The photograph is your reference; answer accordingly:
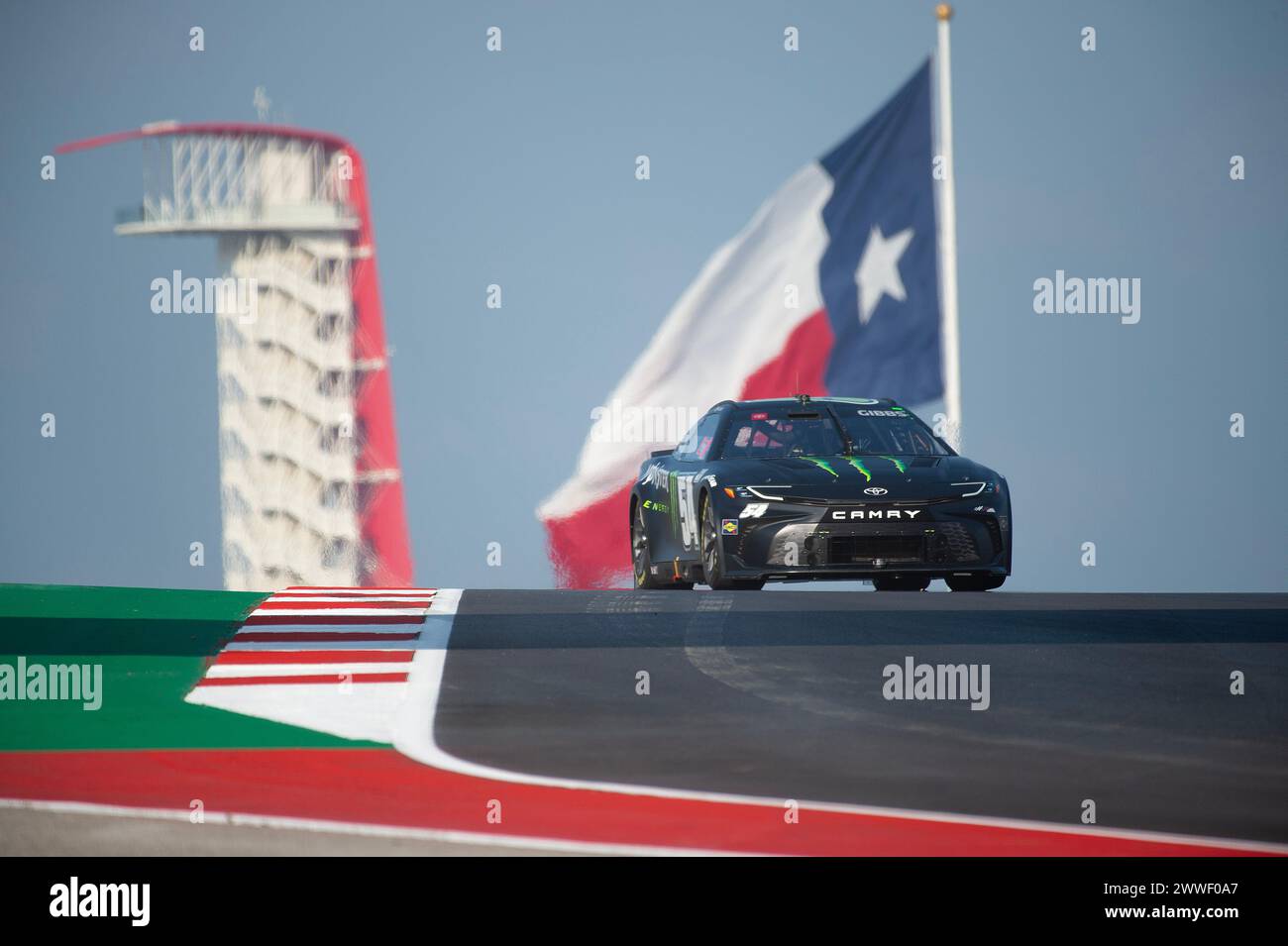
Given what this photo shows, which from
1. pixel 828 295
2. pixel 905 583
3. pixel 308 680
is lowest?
pixel 308 680

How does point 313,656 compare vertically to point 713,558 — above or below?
below

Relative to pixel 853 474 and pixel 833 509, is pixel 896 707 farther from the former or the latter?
pixel 853 474

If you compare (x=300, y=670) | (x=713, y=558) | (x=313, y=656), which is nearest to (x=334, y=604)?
(x=713, y=558)

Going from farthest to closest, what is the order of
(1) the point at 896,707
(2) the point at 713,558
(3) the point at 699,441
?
1. (3) the point at 699,441
2. (2) the point at 713,558
3. (1) the point at 896,707

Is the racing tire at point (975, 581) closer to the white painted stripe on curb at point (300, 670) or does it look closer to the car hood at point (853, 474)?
the car hood at point (853, 474)

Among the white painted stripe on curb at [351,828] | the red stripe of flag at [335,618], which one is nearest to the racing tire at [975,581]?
the red stripe of flag at [335,618]

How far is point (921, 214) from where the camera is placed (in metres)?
25.8

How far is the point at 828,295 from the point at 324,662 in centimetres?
1456

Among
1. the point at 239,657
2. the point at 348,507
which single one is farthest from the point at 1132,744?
the point at 348,507

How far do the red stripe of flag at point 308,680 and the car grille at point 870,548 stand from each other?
4.37m

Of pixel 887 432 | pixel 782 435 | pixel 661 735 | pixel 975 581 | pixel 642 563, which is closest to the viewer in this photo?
pixel 661 735

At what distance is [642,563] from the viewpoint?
17094 mm

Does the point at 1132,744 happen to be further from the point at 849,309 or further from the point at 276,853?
the point at 849,309
